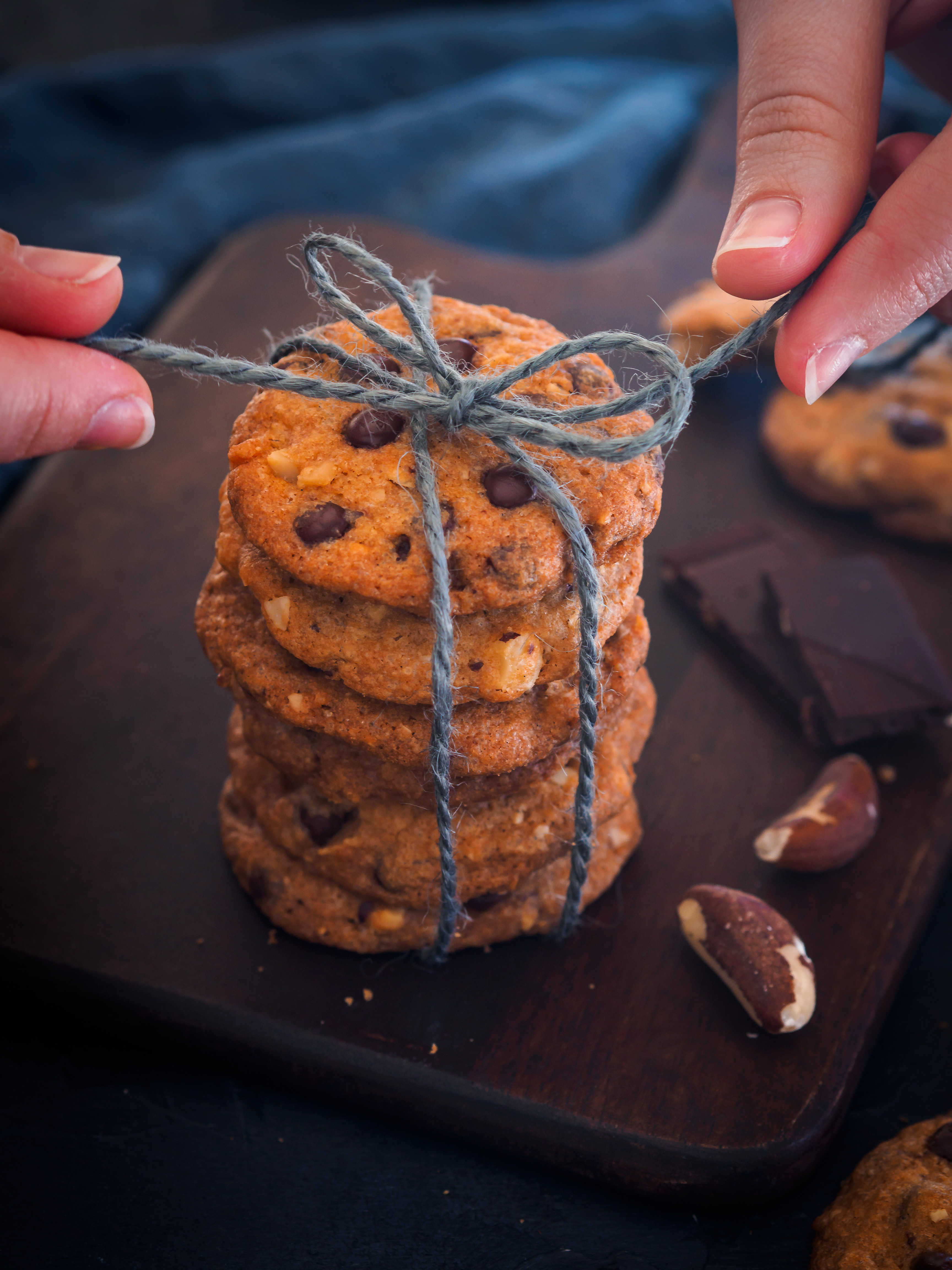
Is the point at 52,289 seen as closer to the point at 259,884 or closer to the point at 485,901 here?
the point at 259,884

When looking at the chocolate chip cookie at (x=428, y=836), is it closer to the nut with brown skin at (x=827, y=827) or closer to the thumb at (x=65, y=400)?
the nut with brown skin at (x=827, y=827)

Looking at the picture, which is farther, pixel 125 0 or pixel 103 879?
pixel 125 0

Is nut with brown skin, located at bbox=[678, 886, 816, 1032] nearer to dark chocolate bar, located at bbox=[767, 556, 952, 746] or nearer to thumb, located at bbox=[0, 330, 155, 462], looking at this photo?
dark chocolate bar, located at bbox=[767, 556, 952, 746]

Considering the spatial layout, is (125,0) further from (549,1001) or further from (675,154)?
A: (549,1001)

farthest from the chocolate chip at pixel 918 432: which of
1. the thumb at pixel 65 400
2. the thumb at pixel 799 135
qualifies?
the thumb at pixel 65 400

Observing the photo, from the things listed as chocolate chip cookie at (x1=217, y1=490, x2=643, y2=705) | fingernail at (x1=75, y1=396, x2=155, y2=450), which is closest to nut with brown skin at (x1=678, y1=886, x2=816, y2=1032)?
chocolate chip cookie at (x1=217, y1=490, x2=643, y2=705)

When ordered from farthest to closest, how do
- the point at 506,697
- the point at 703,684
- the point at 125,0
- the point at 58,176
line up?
the point at 125,0
the point at 58,176
the point at 703,684
the point at 506,697

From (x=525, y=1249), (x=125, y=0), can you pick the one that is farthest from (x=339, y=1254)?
(x=125, y=0)
